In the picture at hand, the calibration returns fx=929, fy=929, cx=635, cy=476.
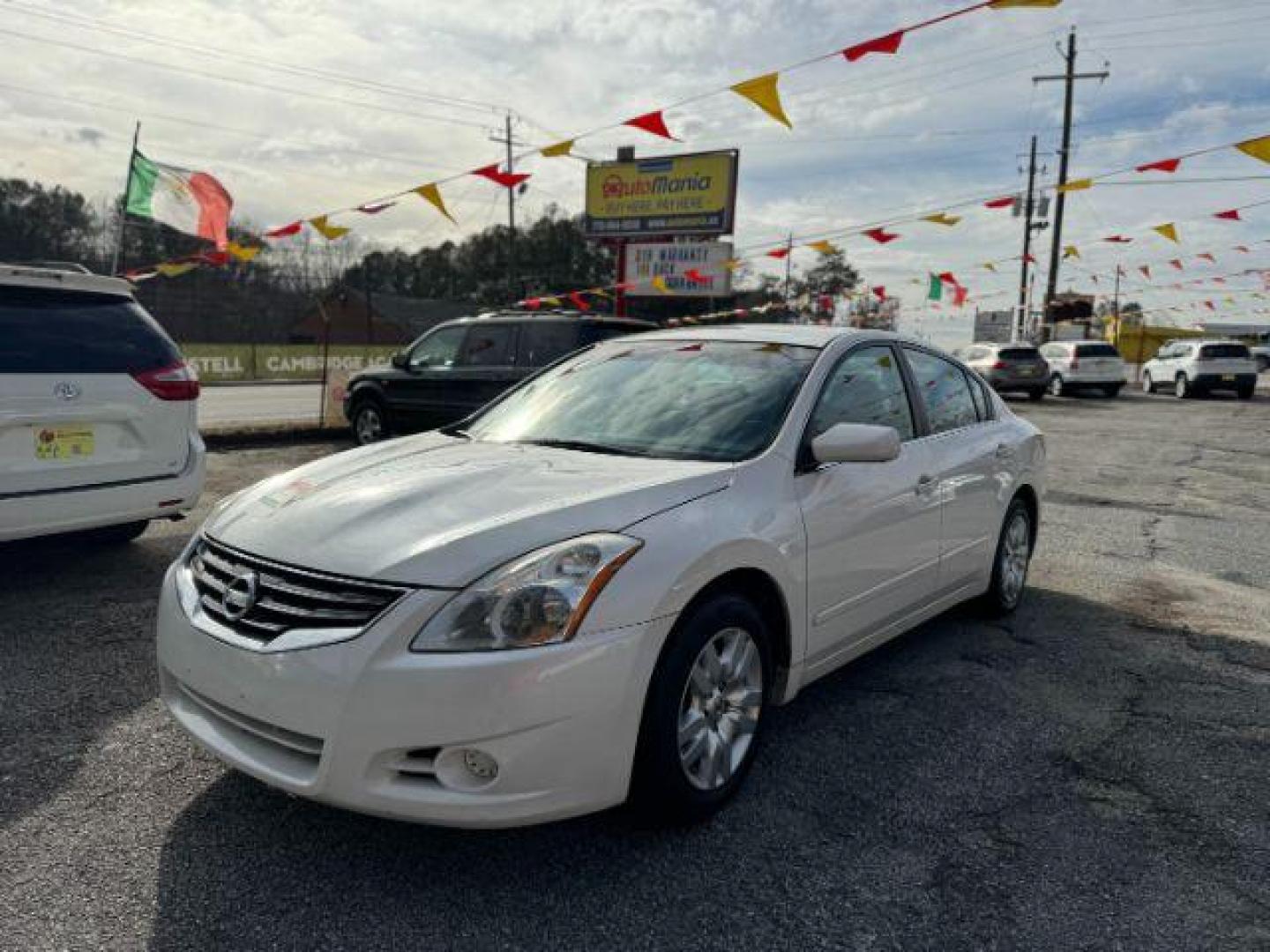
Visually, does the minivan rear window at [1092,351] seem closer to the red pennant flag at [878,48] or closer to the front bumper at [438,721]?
the red pennant flag at [878,48]

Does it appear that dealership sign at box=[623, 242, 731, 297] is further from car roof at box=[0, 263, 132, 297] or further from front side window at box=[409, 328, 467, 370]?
car roof at box=[0, 263, 132, 297]

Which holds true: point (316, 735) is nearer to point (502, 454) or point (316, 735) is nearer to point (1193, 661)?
point (502, 454)

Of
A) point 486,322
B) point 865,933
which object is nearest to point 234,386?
point 486,322

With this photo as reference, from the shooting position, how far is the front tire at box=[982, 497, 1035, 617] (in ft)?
16.1

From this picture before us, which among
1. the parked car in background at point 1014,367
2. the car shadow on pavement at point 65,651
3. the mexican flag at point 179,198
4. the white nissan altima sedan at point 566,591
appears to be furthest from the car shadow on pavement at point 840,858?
the parked car in background at point 1014,367

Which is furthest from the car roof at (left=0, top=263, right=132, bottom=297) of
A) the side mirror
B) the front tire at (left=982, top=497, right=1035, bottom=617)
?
the front tire at (left=982, top=497, right=1035, bottom=617)

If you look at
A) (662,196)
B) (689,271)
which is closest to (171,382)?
(662,196)

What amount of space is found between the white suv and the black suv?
478cm

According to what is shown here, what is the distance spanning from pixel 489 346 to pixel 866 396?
23.9ft

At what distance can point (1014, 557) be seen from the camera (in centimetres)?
511

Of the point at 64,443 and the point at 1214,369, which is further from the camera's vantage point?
the point at 1214,369

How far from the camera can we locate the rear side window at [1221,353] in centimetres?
2614

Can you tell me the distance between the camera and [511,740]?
231cm

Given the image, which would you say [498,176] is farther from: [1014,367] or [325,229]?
[1014,367]
